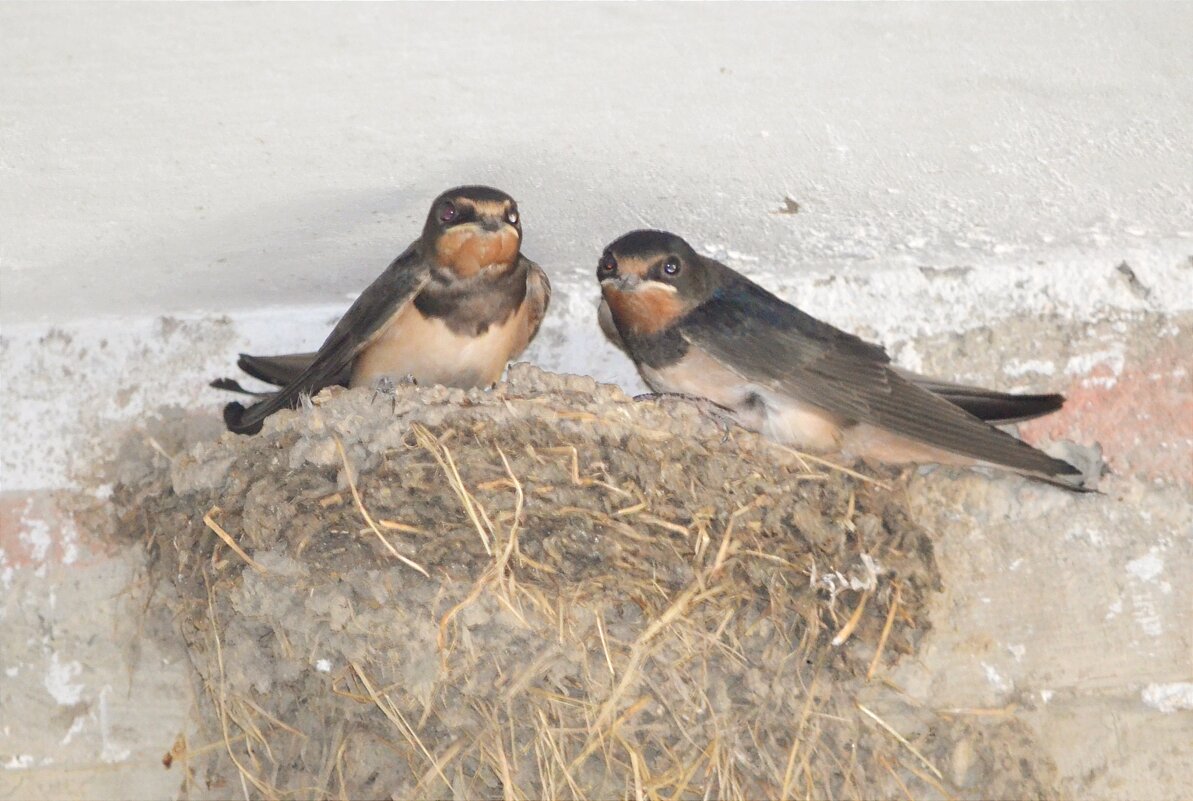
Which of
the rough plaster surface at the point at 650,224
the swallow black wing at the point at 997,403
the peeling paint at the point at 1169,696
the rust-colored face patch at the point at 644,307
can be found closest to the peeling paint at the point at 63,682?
the rough plaster surface at the point at 650,224

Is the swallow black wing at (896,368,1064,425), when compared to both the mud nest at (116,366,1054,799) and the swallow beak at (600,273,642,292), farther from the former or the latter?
Answer: the swallow beak at (600,273,642,292)

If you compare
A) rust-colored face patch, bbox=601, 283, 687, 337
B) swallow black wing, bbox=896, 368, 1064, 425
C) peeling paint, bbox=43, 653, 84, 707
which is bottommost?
peeling paint, bbox=43, 653, 84, 707

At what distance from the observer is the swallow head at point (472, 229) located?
7.75ft

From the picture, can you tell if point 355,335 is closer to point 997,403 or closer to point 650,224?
point 650,224

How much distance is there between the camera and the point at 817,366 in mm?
2512

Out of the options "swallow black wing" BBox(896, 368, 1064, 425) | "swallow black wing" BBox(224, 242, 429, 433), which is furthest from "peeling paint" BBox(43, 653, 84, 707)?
"swallow black wing" BBox(896, 368, 1064, 425)

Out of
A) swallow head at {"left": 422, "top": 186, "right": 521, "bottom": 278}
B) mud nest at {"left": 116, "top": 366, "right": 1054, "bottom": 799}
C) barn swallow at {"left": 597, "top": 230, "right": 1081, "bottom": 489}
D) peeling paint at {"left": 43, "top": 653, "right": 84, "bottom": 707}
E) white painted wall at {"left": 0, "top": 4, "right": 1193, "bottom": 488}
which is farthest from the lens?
peeling paint at {"left": 43, "top": 653, "right": 84, "bottom": 707}

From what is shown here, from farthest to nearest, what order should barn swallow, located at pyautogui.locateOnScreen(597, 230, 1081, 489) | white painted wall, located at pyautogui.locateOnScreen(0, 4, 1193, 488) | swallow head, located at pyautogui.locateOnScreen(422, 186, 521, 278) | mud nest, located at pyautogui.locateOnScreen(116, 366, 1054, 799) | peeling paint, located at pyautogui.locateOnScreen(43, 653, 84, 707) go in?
peeling paint, located at pyautogui.locateOnScreen(43, 653, 84, 707)
barn swallow, located at pyautogui.locateOnScreen(597, 230, 1081, 489)
swallow head, located at pyautogui.locateOnScreen(422, 186, 521, 278)
mud nest, located at pyautogui.locateOnScreen(116, 366, 1054, 799)
white painted wall, located at pyautogui.locateOnScreen(0, 4, 1193, 488)

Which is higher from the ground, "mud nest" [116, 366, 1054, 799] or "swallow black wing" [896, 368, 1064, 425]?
"swallow black wing" [896, 368, 1064, 425]

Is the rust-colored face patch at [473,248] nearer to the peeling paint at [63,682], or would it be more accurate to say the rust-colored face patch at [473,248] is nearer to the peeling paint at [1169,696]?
the peeling paint at [63,682]

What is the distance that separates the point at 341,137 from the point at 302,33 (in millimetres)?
289

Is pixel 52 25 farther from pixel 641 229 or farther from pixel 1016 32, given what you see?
pixel 1016 32

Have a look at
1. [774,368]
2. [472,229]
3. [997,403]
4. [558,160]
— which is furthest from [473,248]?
[997,403]

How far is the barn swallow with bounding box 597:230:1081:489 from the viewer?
2473 mm
